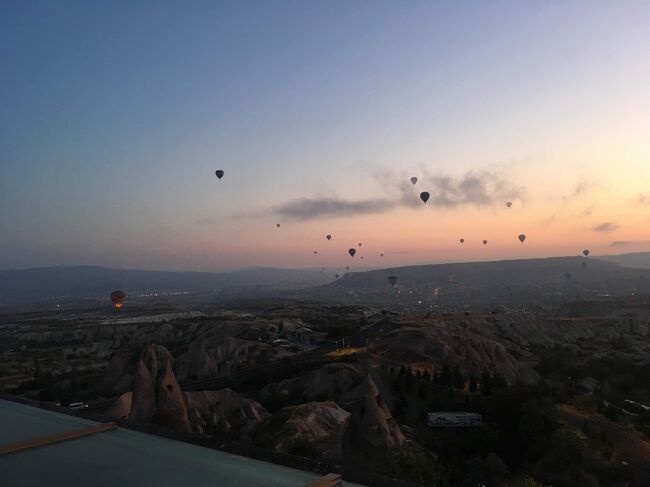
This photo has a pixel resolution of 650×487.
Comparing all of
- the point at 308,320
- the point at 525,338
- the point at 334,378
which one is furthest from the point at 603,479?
the point at 308,320

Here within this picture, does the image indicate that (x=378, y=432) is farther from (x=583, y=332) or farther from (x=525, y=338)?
(x=583, y=332)

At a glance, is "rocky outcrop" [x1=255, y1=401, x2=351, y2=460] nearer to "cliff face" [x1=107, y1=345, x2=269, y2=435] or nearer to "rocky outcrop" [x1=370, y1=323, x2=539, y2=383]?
"cliff face" [x1=107, y1=345, x2=269, y2=435]

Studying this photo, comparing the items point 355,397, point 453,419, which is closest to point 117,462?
point 355,397

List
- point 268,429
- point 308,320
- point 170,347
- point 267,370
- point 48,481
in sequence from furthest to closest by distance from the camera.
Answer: point 308,320, point 170,347, point 267,370, point 268,429, point 48,481

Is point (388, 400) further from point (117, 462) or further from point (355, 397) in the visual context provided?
point (117, 462)

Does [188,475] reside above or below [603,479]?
above

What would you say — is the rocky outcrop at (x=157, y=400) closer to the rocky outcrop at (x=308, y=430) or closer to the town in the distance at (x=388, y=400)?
the town in the distance at (x=388, y=400)

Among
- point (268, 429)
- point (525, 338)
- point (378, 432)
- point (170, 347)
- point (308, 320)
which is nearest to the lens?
point (378, 432)
